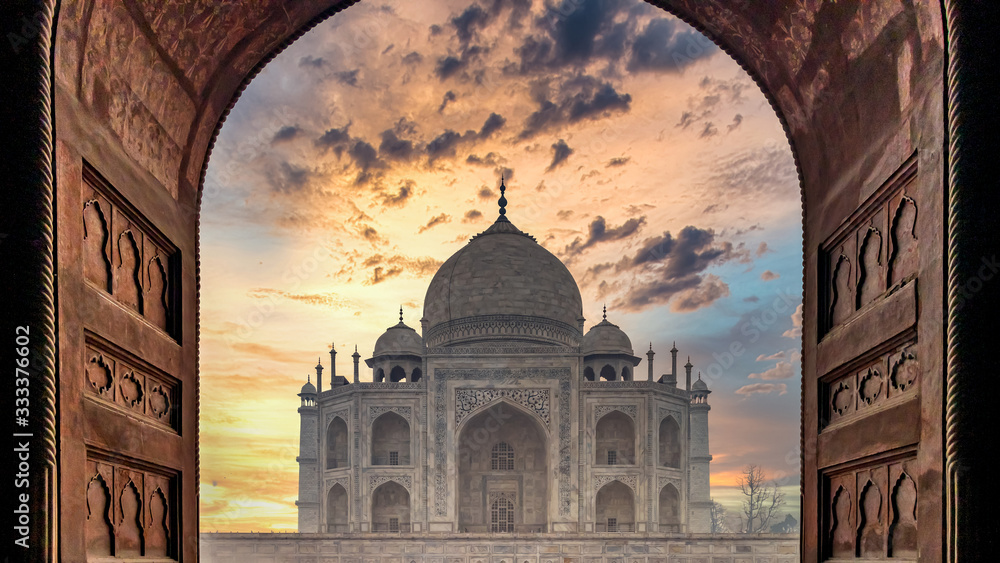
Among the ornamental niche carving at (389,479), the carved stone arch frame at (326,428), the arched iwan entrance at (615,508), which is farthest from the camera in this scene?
the carved stone arch frame at (326,428)

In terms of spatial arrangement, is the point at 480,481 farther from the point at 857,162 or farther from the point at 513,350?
the point at 857,162

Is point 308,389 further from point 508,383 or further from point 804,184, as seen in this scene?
point 804,184

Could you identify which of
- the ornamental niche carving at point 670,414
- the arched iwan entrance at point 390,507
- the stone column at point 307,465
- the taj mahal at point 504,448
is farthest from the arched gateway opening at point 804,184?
the stone column at point 307,465

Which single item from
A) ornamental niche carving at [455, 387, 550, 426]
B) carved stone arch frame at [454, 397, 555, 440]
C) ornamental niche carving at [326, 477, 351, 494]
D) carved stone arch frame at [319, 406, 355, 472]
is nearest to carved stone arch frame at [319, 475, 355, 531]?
ornamental niche carving at [326, 477, 351, 494]

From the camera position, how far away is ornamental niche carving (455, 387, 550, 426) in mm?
27594

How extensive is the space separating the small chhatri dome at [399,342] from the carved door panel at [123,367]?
2746 centimetres

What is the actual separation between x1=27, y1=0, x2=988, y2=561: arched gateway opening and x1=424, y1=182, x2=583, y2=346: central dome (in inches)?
1070

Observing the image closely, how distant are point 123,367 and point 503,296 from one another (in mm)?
28302

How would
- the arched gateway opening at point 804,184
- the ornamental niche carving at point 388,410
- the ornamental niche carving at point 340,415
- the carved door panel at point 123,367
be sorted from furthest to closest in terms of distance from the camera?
the ornamental niche carving at point 340,415, the ornamental niche carving at point 388,410, the carved door panel at point 123,367, the arched gateway opening at point 804,184

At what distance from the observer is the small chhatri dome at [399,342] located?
32.5 m

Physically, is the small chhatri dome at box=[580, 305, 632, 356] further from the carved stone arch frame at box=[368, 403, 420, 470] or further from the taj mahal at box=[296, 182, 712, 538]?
the carved stone arch frame at box=[368, 403, 420, 470]

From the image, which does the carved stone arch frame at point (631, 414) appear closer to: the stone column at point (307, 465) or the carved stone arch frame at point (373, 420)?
the carved stone arch frame at point (373, 420)

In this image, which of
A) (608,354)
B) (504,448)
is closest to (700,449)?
(608,354)

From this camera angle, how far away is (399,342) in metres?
32.8
